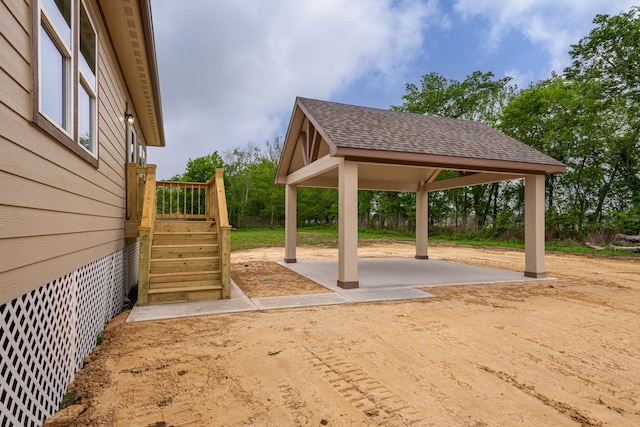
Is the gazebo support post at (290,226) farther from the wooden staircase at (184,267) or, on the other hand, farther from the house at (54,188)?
the house at (54,188)

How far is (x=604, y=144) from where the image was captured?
16625 millimetres

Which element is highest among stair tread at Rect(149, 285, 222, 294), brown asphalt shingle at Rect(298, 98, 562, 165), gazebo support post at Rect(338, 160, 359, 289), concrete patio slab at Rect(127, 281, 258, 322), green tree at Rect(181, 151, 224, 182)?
green tree at Rect(181, 151, 224, 182)

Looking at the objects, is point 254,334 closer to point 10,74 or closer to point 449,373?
point 449,373

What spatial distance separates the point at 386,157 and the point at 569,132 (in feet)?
53.8

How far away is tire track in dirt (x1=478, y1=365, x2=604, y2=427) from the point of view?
2211mm

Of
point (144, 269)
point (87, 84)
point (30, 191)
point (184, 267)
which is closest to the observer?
point (30, 191)

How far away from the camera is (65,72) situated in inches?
113

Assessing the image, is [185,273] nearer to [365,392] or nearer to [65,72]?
[65,72]

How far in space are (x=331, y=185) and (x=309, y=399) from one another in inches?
354

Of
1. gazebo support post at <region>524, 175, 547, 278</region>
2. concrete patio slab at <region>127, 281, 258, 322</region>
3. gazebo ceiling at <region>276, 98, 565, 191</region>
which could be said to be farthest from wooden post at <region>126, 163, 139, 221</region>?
gazebo support post at <region>524, 175, 547, 278</region>

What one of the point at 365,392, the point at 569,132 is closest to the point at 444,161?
the point at 365,392

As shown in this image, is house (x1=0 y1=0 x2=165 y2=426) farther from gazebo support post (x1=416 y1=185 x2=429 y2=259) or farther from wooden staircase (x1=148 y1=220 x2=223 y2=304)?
gazebo support post (x1=416 y1=185 x2=429 y2=259)

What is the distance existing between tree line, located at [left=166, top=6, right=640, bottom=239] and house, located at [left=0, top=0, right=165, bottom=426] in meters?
19.4

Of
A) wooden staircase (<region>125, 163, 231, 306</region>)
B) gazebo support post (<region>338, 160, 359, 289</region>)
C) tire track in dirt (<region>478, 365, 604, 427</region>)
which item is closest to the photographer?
tire track in dirt (<region>478, 365, 604, 427</region>)
